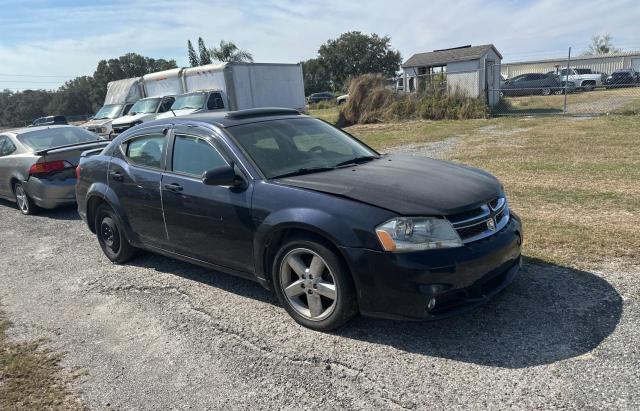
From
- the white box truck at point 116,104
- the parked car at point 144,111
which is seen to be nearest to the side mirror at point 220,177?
the parked car at point 144,111

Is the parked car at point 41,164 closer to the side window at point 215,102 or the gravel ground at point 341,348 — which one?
the gravel ground at point 341,348

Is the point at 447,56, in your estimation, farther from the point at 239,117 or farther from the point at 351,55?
the point at 351,55

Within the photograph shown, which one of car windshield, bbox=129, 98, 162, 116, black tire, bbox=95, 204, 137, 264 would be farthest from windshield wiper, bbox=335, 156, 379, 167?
car windshield, bbox=129, 98, 162, 116

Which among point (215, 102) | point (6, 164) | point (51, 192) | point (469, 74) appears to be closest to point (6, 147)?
point (6, 164)

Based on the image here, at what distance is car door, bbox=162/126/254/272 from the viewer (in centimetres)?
394

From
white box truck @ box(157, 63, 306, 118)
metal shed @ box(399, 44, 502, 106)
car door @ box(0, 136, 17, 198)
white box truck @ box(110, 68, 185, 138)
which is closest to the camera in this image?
car door @ box(0, 136, 17, 198)

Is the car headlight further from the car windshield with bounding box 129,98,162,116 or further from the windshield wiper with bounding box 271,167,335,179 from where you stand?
the car windshield with bounding box 129,98,162,116

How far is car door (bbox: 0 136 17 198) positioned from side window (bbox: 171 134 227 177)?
17.9 feet

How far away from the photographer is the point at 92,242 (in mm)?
6551

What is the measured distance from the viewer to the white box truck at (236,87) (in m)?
18.0

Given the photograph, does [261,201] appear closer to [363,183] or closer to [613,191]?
[363,183]

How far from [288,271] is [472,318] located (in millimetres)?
1408

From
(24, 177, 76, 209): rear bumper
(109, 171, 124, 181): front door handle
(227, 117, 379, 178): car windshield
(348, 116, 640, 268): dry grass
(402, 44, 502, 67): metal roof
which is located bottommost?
(348, 116, 640, 268): dry grass

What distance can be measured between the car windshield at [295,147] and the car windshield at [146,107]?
15.7 metres
